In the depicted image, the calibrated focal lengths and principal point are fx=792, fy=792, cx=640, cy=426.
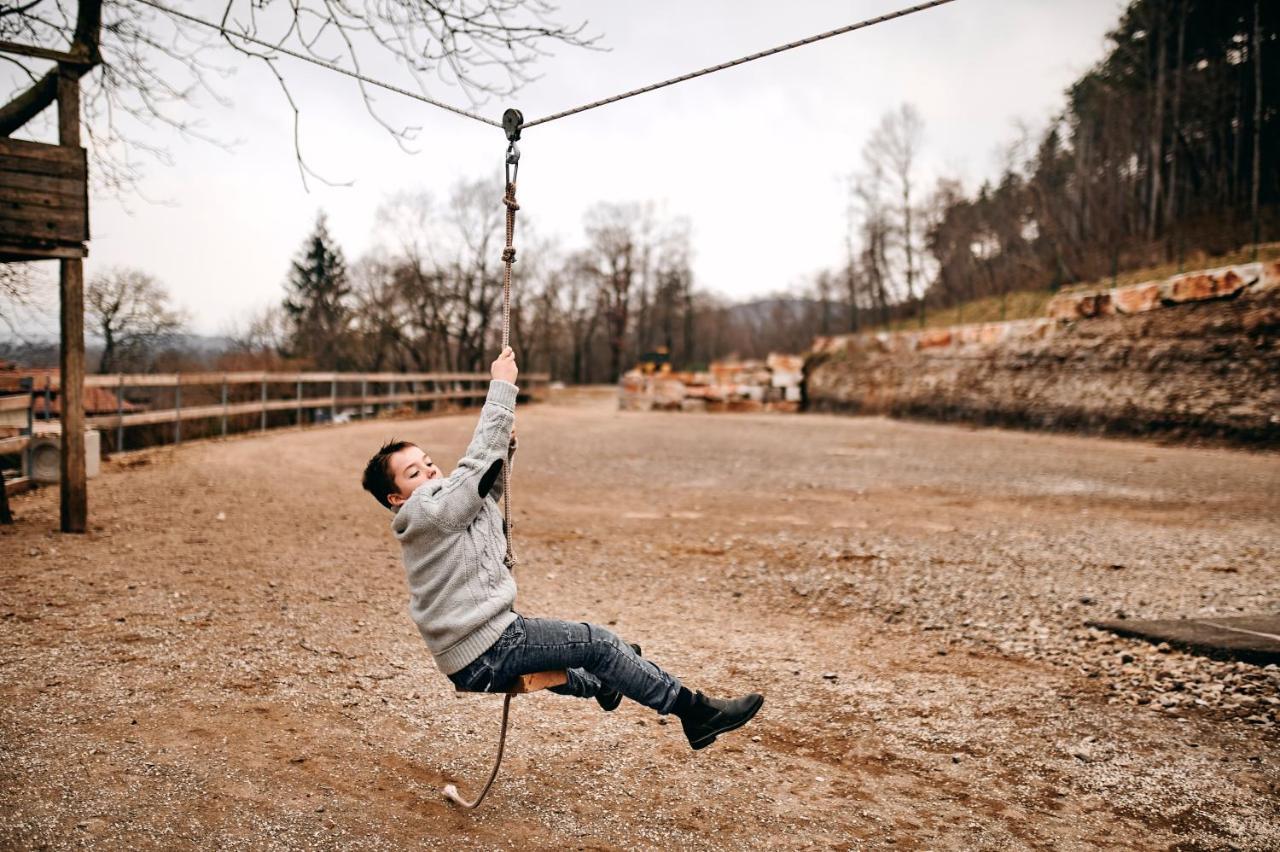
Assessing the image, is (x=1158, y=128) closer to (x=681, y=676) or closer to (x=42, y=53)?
(x=681, y=676)

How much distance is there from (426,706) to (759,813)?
5.73 ft

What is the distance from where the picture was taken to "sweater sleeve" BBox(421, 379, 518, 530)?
2611 millimetres

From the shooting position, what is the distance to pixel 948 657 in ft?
15.7

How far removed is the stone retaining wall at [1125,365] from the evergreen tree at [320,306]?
72.7 ft

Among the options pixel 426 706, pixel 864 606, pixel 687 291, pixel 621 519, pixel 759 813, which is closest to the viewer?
pixel 759 813

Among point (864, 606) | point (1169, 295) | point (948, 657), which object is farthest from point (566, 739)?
point (1169, 295)

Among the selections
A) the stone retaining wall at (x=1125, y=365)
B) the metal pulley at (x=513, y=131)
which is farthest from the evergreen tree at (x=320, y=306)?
the metal pulley at (x=513, y=131)

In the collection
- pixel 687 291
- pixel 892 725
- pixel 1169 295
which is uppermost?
pixel 687 291

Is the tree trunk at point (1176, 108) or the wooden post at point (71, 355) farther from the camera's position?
the tree trunk at point (1176, 108)

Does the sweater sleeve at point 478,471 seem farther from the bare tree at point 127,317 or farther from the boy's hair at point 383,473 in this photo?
the bare tree at point 127,317

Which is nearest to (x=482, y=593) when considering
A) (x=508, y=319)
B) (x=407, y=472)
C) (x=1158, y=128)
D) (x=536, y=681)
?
(x=536, y=681)

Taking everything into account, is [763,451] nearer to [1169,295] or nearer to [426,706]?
[1169,295]

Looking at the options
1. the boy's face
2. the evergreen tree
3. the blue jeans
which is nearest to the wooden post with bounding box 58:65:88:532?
the boy's face

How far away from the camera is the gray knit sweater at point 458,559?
262cm
